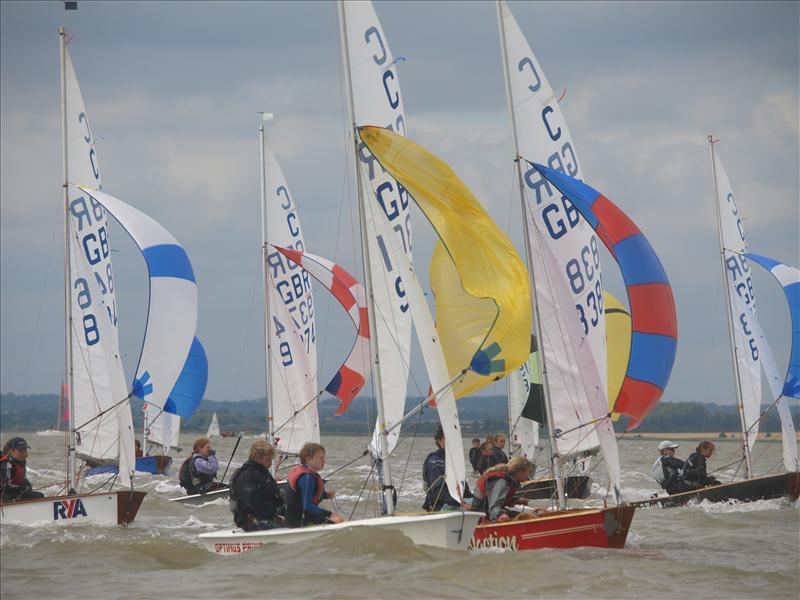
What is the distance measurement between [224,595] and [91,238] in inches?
382

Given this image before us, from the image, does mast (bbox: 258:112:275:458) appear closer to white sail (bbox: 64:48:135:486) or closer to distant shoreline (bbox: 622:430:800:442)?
white sail (bbox: 64:48:135:486)

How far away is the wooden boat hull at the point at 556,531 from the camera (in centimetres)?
1272

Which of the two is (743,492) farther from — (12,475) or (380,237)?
(12,475)

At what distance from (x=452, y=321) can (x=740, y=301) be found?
1033 centimetres

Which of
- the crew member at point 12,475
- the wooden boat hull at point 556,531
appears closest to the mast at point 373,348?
the wooden boat hull at point 556,531

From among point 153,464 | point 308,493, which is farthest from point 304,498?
point 153,464

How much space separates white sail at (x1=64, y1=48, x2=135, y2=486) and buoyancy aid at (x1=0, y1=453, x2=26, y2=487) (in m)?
1.57

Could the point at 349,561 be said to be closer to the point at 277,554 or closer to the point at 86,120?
the point at 277,554

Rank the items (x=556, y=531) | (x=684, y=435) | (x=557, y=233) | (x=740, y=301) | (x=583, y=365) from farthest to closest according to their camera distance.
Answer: (x=684, y=435) → (x=740, y=301) → (x=557, y=233) → (x=583, y=365) → (x=556, y=531)

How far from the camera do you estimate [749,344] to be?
21.8 meters

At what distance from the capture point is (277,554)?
40.6 ft

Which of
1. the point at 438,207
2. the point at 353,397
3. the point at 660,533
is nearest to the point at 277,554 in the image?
the point at 438,207

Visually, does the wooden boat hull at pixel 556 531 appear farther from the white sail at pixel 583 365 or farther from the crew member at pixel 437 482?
the white sail at pixel 583 365

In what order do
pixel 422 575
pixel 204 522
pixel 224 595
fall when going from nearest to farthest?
pixel 224 595 → pixel 422 575 → pixel 204 522
